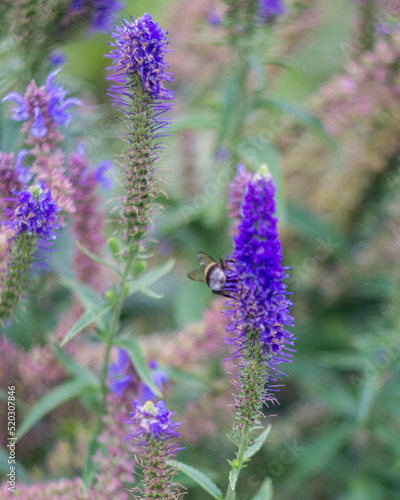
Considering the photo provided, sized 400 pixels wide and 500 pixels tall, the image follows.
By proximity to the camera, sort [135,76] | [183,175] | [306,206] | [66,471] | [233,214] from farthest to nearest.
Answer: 1. [183,175]
2. [306,206]
3. [66,471]
4. [233,214]
5. [135,76]

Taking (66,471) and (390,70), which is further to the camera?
(390,70)

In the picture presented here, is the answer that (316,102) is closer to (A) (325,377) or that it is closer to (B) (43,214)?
(A) (325,377)

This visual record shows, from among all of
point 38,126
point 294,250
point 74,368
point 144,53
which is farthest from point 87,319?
point 294,250

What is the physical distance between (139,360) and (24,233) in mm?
435

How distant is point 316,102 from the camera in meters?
2.83

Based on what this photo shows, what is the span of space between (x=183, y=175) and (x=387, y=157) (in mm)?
1074

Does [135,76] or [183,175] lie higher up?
[135,76]

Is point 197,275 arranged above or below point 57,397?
above

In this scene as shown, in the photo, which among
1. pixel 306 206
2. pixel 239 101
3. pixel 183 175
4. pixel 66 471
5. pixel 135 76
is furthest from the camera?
pixel 183 175

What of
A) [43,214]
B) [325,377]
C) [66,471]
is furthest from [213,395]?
[43,214]

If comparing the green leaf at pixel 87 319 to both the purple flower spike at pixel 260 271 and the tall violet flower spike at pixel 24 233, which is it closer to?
the tall violet flower spike at pixel 24 233

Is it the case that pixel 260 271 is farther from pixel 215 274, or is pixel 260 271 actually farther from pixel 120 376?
pixel 120 376

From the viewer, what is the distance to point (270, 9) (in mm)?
2314

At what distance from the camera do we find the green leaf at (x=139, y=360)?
148 centimetres
